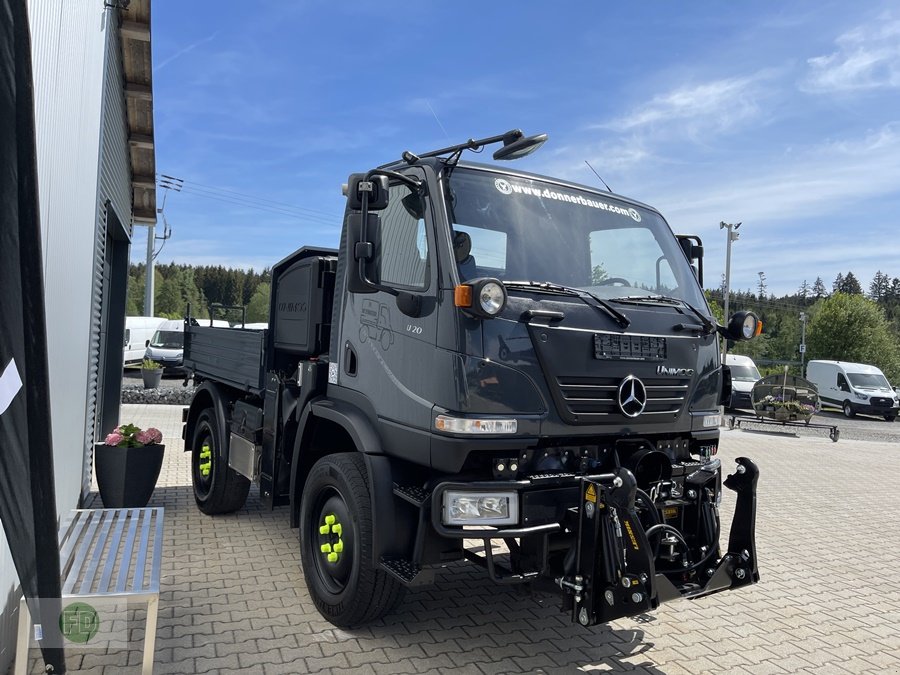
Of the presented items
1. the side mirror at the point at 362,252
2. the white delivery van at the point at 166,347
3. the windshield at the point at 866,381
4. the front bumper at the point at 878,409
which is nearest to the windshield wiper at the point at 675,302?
the side mirror at the point at 362,252

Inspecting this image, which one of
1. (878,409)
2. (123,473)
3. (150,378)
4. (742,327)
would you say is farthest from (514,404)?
(878,409)

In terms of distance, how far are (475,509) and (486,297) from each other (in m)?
1.00

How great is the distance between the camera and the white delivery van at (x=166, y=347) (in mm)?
25188

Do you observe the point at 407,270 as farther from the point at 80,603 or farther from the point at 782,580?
the point at 782,580

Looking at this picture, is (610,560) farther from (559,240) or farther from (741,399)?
(741,399)

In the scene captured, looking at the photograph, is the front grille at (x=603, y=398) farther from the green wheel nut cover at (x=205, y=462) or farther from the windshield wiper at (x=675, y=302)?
the green wheel nut cover at (x=205, y=462)

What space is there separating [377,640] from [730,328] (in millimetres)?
2863

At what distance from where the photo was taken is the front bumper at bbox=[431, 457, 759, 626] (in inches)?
124

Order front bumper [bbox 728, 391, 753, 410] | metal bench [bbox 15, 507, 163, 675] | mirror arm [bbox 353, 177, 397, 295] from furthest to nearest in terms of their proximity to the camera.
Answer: front bumper [bbox 728, 391, 753, 410] → mirror arm [bbox 353, 177, 397, 295] → metal bench [bbox 15, 507, 163, 675]

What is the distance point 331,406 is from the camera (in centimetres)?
421

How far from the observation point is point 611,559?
10.4 feet

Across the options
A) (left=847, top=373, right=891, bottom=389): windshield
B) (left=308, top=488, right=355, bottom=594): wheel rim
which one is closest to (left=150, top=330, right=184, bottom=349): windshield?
(left=308, top=488, right=355, bottom=594): wheel rim

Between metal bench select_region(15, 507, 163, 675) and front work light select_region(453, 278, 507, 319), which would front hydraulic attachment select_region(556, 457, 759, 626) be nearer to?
front work light select_region(453, 278, 507, 319)
